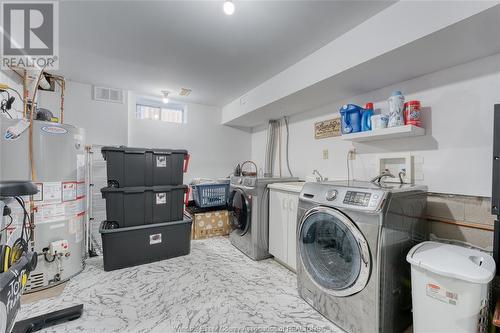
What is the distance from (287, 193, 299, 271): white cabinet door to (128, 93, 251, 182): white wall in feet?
7.22

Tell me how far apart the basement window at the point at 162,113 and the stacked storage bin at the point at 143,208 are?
1426 millimetres

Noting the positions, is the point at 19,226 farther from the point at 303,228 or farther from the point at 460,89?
the point at 460,89

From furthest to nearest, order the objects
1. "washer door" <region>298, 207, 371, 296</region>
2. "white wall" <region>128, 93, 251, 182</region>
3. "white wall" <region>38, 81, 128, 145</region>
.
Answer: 1. "white wall" <region>128, 93, 251, 182</region>
2. "white wall" <region>38, 81, 128, 145</region>
3. "washer door" <region>298, 207, 371, 296</region>

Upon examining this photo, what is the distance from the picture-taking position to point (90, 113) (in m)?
3.22

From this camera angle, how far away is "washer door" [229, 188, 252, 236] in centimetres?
268

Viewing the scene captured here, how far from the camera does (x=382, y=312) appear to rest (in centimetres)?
132

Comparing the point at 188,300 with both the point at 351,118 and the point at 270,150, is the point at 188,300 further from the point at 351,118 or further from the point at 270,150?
the point at 270,150

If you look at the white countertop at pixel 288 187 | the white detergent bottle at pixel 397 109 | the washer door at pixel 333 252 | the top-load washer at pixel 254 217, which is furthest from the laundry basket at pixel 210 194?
the white detergent bottle at pixel 397 109

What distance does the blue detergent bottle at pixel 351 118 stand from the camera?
2.09 m

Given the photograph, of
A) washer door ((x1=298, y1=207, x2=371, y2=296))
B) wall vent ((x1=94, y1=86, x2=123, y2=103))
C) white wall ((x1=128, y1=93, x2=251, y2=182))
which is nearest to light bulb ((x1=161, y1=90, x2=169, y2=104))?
white wall ((x1=128, y1=93, x2=251, y2=182))

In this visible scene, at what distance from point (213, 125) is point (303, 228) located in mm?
2946

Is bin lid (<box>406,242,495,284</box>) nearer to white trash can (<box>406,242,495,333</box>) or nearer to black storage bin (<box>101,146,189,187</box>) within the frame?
white trash can (<box>406,242,495,333</box>)

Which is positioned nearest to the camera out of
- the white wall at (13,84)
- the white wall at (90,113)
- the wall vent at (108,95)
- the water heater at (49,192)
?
the water heater at (49,192)

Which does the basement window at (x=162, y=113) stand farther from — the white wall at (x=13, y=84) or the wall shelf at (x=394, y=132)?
the wall shelf at (x=394, y=132)
